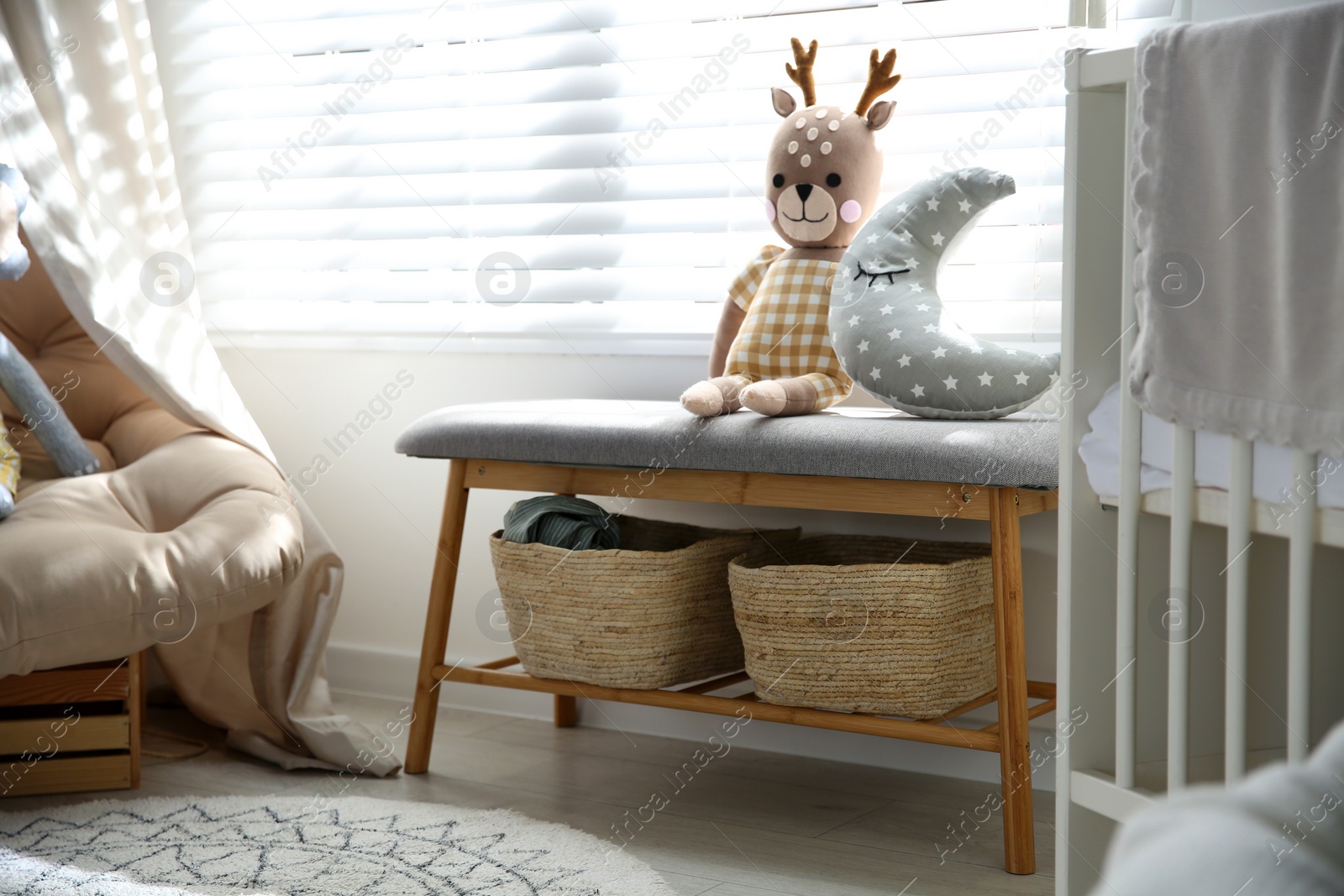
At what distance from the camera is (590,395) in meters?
1.99

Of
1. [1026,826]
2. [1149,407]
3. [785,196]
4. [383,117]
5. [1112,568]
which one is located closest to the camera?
[1149,407]

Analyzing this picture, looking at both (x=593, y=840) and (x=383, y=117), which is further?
(x=383, y=117)

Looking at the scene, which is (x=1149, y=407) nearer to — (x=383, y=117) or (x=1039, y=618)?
(x=1039, y=618)

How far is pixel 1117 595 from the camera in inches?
38.5

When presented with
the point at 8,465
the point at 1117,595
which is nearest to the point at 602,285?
the point at 8,465

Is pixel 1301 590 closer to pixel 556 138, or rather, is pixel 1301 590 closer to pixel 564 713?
pixel 564 713

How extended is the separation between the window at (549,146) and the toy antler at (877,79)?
0.13 meters

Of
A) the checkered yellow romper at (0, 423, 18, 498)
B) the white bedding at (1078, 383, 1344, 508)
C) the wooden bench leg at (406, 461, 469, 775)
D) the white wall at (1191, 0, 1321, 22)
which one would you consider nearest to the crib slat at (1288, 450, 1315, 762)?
the white bedding at (1078, 383, 1344, 508)

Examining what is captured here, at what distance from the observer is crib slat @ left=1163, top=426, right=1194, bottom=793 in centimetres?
87

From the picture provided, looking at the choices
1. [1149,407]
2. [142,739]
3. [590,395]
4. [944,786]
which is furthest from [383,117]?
[1149,407]

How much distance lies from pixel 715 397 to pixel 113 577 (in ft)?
2.74

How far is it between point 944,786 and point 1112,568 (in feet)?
2.45

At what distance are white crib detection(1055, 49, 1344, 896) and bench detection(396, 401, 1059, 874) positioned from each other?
Answer: 0.25 m

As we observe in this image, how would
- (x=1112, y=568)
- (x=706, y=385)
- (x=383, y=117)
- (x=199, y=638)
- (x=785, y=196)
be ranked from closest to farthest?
(x=1112, y=568) < (x=706, y=385) < (x=785, y=196) < (x=199, y=638) < (x=383, y=117)
